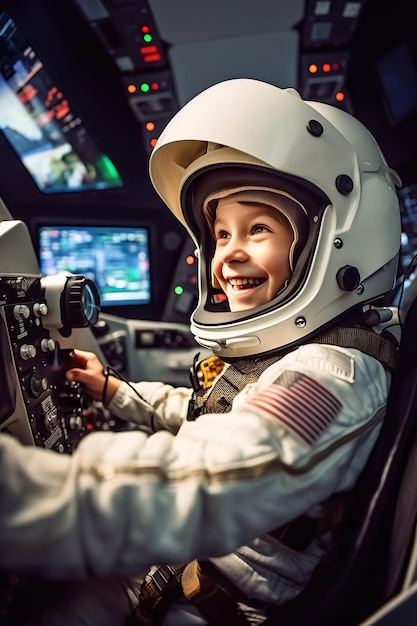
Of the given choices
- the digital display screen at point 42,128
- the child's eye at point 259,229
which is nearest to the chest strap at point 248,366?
the child's eye at point 259,229

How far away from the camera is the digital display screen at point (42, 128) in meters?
2.19

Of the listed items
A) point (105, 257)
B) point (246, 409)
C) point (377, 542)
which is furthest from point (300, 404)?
point (105, 257)

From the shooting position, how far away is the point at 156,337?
2396 millimetres

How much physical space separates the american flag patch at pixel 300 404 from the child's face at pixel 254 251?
333mm

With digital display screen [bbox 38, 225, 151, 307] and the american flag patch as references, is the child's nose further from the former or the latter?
digital display screen [bbox 38, 225, 151, 307]

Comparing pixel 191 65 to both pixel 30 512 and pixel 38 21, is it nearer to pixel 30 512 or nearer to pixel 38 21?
pixel 38 21

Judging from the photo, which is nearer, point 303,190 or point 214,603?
point 214,603

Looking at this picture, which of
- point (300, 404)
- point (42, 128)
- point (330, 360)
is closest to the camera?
point (300, 404)

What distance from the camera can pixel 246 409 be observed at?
0.64 m

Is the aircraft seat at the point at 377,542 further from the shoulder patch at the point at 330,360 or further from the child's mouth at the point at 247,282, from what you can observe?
the child's mouth at the point at 247,282

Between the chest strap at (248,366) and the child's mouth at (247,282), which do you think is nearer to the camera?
the chest strap at (248,366)

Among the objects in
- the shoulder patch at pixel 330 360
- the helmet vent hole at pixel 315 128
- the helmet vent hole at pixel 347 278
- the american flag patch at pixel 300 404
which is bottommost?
the shoulder patch at pixel 330 360

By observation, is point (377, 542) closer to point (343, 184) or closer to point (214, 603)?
point (214, 603)

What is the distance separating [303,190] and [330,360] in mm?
345
